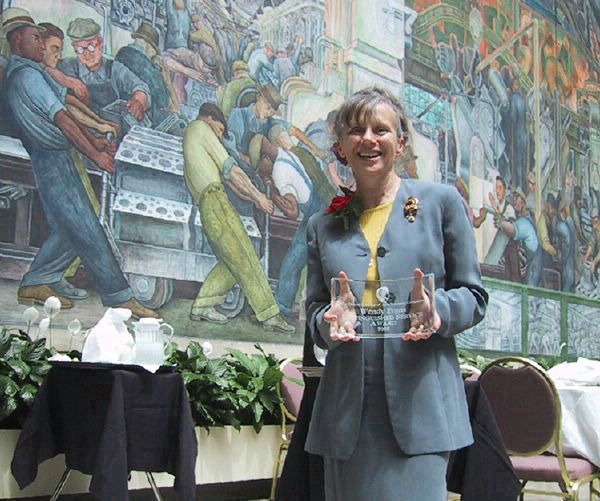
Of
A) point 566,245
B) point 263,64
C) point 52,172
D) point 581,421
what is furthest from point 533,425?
point 566,245

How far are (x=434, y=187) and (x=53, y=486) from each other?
134 inches

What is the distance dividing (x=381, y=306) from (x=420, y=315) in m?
0.09

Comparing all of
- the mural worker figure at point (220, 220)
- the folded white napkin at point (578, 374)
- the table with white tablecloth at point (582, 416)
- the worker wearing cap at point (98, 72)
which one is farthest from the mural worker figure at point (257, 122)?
the table with white tablecloth at point (582, 416)

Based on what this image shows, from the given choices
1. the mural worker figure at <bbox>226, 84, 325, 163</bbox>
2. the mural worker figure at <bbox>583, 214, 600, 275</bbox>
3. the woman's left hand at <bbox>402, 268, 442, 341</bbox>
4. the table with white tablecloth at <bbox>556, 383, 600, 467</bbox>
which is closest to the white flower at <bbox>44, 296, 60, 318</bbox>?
the mural worker figure at <bbox>226, 84, 325, 163</bbox>

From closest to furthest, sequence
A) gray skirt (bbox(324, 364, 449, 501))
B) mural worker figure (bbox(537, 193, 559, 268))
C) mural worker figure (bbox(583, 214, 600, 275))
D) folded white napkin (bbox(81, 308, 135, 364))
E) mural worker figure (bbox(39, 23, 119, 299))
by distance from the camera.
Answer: gray skirt (bbox(324, 364, 449, 501)), folded white napkin (bbox(81, 308, 135, 364)), mural worker figure (bbox(39, 23, 119, 299)), mural worker figure (bbox(537, 193, 559, 268)), mural worker figure (bbox(583, 214, 600, 275))

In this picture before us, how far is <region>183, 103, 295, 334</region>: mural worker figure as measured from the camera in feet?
22.7

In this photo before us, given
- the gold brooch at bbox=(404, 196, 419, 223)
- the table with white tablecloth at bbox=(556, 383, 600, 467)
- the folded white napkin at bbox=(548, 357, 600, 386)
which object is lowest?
the table with white tablecloth at bbox=(556, 383, 600, 467)

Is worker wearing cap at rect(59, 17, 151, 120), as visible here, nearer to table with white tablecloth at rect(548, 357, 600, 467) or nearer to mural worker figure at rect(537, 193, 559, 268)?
table with white tablecloth at rect(548, 357, 600, 467)

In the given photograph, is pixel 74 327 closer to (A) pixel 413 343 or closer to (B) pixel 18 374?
(B) pixel 18 374

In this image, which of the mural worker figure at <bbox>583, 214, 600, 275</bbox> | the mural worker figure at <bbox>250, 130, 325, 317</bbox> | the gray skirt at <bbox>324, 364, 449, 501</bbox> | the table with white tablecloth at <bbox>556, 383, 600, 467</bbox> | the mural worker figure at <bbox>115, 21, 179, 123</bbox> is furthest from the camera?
the mural worker figure at <bbox>583, 214, 600, 275</bbox>

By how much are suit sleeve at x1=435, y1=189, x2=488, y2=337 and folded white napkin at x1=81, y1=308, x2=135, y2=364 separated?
8.73 ft

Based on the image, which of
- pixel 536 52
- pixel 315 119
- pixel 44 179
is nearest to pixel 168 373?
pixel 44 179

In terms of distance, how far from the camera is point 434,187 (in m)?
1.88

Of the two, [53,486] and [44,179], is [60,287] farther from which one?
[53,486]
